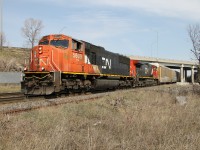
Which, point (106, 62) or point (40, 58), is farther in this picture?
point (106, 62)

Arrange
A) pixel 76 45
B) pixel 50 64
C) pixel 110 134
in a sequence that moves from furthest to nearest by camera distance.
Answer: pixel 76 45 → pixel 50 64 → pixel 110 134

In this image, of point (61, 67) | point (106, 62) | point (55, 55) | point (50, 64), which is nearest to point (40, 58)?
point (50, 64)

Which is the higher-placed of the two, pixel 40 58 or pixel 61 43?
pixel 61 43

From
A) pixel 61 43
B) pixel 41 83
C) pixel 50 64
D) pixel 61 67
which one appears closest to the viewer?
pixel 41 83

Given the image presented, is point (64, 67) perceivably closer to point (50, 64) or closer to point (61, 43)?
point (50, 64)

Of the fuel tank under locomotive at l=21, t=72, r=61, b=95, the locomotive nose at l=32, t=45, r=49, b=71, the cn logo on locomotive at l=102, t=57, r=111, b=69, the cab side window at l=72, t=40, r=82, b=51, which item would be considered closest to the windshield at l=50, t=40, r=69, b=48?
the cab side window at l=72, t=40, r=82, b=51

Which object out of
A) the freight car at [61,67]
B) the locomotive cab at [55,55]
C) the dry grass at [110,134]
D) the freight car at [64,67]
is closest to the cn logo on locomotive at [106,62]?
the freight car at [64,67]

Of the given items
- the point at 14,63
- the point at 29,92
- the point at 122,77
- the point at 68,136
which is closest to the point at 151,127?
the point at 68,136

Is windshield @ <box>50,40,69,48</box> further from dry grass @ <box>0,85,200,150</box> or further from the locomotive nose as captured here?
dry grass @ <box>0,85,200,150</box>

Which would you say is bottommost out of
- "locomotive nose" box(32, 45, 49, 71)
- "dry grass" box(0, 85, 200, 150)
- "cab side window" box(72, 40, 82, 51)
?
"dry grass" box(0, 85, 200, 150)

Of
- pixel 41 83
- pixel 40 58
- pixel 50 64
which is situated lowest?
pixel 41 83

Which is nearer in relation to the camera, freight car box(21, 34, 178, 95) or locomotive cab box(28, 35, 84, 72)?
freight car box(21, 34, 178, 95)

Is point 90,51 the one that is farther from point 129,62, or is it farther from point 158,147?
point 158,147

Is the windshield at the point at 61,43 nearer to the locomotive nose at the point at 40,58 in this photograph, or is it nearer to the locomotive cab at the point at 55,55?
the locomotive cab at the point at 55,55
